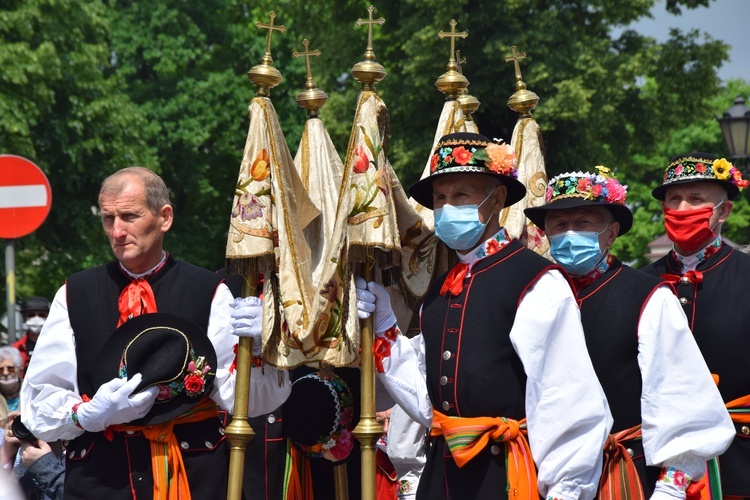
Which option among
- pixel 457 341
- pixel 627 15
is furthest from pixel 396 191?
pixel 627 15

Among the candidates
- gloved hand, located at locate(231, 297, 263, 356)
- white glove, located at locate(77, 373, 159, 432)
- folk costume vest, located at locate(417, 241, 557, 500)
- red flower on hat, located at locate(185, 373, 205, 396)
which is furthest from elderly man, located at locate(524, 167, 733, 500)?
white glove, located at locate(77, 373, 159, 432)

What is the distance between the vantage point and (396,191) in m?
6.08

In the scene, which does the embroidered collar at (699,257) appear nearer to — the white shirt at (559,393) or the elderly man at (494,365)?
the elderly man at (494,365)

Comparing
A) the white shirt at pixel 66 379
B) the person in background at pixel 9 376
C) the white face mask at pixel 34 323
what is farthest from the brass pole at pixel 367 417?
the white face mask at pixel 34 323

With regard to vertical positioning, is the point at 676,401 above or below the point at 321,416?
above

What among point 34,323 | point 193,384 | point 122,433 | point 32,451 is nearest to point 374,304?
point 193,384

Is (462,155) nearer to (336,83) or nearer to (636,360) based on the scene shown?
(636,360)

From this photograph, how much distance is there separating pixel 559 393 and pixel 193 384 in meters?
1.61

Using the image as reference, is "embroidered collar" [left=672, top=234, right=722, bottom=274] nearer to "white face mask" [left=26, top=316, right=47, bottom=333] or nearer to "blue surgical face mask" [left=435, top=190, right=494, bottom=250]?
"blue surgical face mask" [left=435, top=190, right=494, bottom=250]

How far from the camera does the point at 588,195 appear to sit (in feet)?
18.0

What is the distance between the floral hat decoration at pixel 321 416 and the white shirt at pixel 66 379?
0.50 meters

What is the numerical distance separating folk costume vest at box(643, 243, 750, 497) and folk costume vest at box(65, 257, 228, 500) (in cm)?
231

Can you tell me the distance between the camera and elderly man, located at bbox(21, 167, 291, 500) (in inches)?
213

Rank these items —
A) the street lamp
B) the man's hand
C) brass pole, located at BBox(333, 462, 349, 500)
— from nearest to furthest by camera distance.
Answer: brass pole, located at BBox(333, 462, 349, 500), the man's hand, the street lamp
